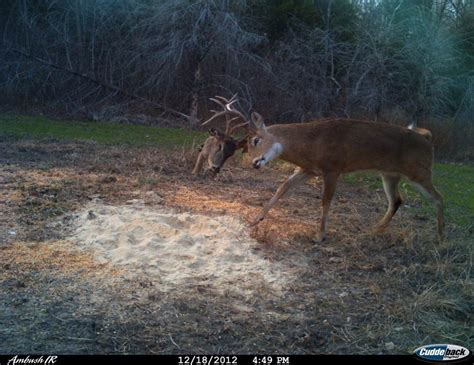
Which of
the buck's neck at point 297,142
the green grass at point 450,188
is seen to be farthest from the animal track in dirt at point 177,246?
the green grass at point 450,188

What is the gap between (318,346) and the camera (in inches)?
174

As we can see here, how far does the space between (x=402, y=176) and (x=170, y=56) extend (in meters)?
11.5

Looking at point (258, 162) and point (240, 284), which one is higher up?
point (258, 162)

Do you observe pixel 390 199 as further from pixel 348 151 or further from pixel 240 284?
pixel 240 284

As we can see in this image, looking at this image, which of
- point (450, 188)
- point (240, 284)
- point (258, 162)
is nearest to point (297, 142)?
point (258, 162)

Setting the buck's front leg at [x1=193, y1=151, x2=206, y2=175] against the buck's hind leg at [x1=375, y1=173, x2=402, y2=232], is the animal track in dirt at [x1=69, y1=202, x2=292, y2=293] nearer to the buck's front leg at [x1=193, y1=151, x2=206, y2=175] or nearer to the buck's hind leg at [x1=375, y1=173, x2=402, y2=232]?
the buck's hind leg at [x1=375, y1=173, x2=402, y2=232]

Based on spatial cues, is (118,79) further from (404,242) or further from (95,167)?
(404,242)

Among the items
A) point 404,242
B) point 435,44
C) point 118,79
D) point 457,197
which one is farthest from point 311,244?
point 118,79

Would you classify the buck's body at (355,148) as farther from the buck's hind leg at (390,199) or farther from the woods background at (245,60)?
the woods background at (245,60)

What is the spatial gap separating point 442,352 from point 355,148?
3398 mm

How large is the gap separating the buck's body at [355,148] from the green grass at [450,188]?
0.43 meters

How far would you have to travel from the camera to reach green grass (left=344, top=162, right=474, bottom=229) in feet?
29.3

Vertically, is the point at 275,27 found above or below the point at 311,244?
above

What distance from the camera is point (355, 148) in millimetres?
7203
